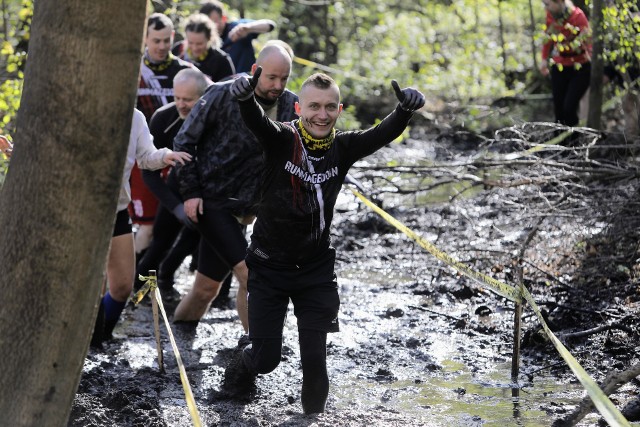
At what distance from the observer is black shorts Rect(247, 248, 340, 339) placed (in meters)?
5.64

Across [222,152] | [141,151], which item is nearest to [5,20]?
[141,151]

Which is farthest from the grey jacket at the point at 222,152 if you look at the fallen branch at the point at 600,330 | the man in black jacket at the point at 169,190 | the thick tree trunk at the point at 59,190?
the thick tree trunk at the point at 59,190

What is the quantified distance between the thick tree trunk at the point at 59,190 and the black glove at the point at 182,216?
3395 millimetres

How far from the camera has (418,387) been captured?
21.5ft

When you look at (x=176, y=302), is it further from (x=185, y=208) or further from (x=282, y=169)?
(x=282, y=169)

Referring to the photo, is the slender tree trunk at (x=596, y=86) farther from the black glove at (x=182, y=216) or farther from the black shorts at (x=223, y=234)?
the black shorts at (x=223, y=234)

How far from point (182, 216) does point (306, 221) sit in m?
2.16

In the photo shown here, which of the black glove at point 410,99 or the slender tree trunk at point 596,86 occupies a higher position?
the slender tree trunk at point 596,86

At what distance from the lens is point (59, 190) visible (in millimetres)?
3734

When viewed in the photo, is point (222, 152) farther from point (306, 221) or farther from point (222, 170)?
point (306, 221)

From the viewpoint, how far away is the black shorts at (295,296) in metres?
5.64

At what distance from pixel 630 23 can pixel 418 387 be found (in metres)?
4.52

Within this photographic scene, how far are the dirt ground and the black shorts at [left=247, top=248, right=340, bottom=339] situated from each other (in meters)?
0.51

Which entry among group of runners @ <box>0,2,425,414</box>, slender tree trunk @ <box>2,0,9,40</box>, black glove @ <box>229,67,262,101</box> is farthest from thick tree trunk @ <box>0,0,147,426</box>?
slender tree trunk @ <box>2,0,9,40</box>
